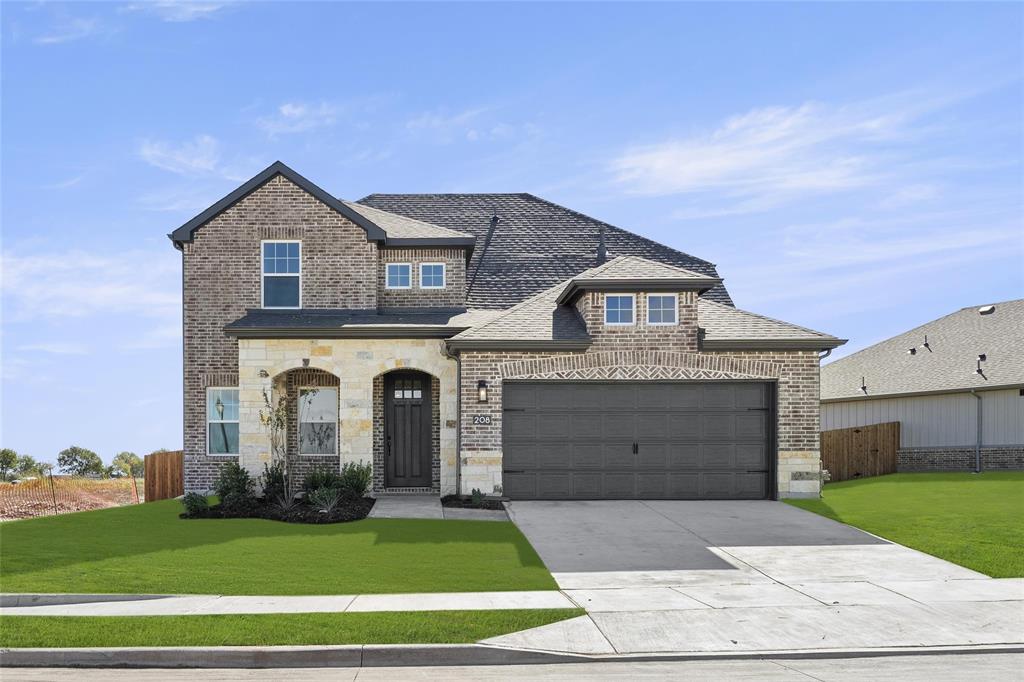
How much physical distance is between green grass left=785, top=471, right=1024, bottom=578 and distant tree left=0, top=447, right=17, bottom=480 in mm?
35118

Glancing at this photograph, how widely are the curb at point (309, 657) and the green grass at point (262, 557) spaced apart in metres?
2.54

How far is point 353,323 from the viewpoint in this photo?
68.1 feet

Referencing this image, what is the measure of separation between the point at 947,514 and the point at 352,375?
13.1 meters

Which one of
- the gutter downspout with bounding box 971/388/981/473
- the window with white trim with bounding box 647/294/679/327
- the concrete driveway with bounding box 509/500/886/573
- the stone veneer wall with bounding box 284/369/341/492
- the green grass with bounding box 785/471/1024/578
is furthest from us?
the gutter downspout with bounding box 971/388/981/473

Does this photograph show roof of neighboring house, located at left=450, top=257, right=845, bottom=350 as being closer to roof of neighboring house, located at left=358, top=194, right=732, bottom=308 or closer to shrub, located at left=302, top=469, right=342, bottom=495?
roof of neighboring house, located at left=358, top=194, right=732, bottom=308

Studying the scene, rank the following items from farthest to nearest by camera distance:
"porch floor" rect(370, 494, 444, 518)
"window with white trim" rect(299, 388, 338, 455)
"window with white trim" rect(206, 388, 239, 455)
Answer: "window with white trim" rect(206, 388, 239, 455) → "window with white trim" rect(299, 388, 338, 455) → "porch floor" rect(370, 494, 444, 518)

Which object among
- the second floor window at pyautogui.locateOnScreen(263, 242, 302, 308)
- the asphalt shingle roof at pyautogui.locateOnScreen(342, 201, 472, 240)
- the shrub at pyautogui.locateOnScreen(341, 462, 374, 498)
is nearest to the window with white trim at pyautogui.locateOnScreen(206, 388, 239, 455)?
the second floor window at pyautogui.locateOnScreen(263, 242, 302, 308)

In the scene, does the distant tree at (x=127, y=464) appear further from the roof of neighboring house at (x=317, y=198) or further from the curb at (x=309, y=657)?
the curb at (x=309, y=657)

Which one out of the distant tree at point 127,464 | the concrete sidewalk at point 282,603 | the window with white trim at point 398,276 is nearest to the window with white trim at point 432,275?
the window with white trim at point 398,276

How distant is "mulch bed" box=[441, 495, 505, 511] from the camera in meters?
18.7

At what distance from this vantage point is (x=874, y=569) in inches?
505

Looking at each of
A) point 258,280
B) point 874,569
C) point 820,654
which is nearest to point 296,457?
point 258,280

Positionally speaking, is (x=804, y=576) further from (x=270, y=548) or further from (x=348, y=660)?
(x=270, y=548)

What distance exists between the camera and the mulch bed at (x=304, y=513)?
17.3m
